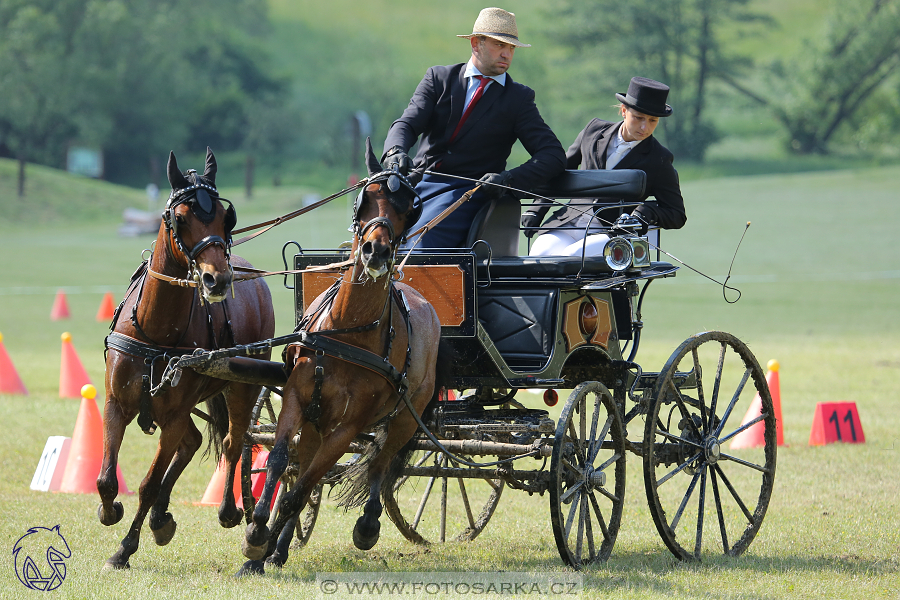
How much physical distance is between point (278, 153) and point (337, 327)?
67.1m

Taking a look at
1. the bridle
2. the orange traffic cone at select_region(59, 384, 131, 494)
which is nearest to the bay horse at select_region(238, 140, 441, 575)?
the bridle

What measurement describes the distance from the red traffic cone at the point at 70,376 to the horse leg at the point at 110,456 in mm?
6561

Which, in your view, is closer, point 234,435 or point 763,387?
point 234,435

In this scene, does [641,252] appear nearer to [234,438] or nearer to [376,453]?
[376,453]

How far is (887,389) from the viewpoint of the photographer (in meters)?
13.1

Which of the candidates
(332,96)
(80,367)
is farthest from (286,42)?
(80,367)

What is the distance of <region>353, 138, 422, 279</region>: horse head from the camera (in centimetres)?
493

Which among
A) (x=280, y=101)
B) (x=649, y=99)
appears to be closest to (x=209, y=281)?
(x=649, y=99)

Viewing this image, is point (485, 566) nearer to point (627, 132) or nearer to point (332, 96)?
point (627, 132)

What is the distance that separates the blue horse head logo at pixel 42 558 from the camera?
17.5 feet

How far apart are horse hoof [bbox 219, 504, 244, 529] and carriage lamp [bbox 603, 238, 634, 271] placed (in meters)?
2.50

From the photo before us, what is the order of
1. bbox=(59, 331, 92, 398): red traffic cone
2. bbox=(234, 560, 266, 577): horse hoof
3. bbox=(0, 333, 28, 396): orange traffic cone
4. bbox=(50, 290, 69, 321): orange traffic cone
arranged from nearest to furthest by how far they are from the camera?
bbox=(234, 560, 266, 577): horse hoof < bbox=(59, 331, 92, 398): red traffic cone < bbox=(0, 333, 28, 396): orange traffic cone < bbox=(50, 290, 69, 321): orange traffic cone

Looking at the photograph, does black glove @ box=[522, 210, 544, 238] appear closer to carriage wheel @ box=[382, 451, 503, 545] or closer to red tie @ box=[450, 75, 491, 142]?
red tie @ box=[450, 75, 491, 142]

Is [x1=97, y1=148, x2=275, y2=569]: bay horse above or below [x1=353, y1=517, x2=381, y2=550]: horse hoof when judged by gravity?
above
